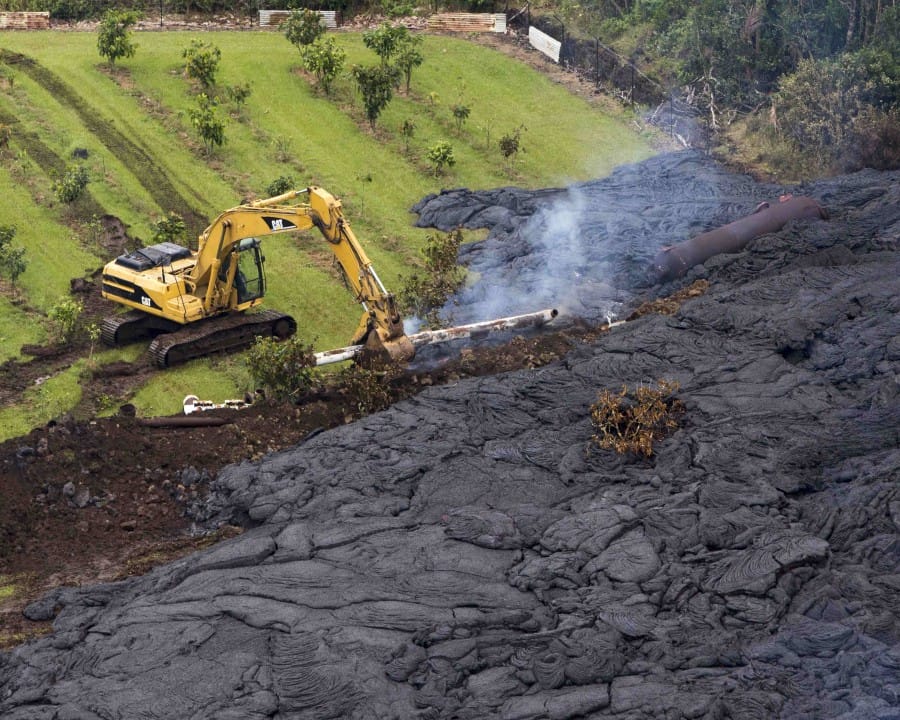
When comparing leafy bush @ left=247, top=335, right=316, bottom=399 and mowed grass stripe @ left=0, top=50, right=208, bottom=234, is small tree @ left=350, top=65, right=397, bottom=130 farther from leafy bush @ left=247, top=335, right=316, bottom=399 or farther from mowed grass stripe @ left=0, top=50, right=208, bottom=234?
leafy bush @ left=247, top=335, right=316, bottom=399

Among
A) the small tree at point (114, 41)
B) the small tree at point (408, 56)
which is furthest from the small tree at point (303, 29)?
the small tree at point (114, 41)

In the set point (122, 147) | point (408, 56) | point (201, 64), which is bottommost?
point (122, 147)

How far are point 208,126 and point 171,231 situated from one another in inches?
274

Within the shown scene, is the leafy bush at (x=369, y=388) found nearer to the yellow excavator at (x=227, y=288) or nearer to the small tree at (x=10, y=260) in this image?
the yellow excavator at (x=227, y=288)

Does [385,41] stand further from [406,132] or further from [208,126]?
[208,126]

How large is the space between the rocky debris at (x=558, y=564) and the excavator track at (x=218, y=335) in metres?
6.06

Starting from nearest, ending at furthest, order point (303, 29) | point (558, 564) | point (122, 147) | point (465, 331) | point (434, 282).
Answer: point (558, 564), point (465, 331), point (434, 282), point (122, 147), point (303, 29)

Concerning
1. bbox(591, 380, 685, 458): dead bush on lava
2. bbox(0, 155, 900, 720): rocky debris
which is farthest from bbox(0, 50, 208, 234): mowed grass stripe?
bbox(591, 380, 685, 458): dead bush on lava

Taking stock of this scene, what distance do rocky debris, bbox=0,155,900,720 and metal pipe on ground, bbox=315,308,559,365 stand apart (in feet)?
10.3

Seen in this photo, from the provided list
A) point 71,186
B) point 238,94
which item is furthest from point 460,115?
Answer: point 71,186

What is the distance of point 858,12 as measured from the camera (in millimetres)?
42250

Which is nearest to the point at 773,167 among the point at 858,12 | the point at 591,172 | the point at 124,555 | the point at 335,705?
the point at 591,172

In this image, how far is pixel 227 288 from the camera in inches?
1053

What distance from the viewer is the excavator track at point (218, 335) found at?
85.7 ft
